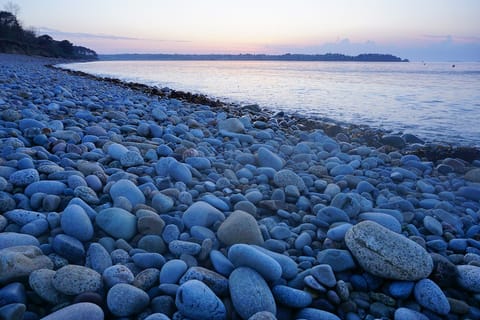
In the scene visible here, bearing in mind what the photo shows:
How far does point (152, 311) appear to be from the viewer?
5.26 feet

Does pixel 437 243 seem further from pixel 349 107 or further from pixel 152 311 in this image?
pixel 349 107

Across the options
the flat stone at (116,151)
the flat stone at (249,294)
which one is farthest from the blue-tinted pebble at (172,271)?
the flat stone at (116,151)

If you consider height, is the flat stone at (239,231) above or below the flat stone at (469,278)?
above

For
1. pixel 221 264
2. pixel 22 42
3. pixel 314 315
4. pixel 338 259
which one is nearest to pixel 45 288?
pixel 221 264

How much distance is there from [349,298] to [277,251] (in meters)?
0.51


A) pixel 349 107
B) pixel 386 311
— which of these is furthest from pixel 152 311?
pixel 349 107

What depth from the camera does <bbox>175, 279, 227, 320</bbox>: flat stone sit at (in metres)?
1.55

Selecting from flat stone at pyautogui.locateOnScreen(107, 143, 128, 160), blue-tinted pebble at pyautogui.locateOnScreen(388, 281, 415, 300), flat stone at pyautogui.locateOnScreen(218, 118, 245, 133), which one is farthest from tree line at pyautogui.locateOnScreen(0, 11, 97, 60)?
blue-tinted pebble at pyautogui.locateOnScreen(388, 281, 415, 300)

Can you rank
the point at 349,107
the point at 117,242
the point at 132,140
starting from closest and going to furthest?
the point at 117,242
the point at 132,140
the point at 349,107

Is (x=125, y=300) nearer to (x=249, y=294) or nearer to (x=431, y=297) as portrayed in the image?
(x=249, y=294)

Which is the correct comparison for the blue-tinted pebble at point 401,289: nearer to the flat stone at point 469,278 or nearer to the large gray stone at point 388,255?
the large gray stone at point 388,255

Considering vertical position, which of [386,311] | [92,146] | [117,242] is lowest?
[386,311]

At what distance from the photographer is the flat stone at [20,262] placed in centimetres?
159

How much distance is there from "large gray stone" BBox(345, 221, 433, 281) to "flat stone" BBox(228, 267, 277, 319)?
0.66 meters
